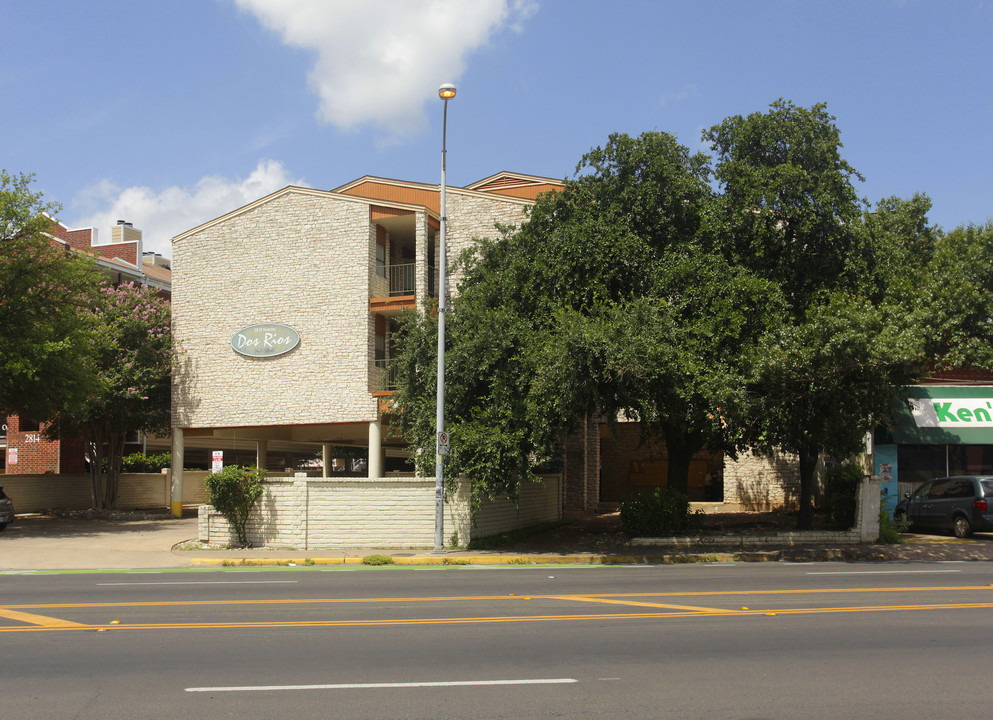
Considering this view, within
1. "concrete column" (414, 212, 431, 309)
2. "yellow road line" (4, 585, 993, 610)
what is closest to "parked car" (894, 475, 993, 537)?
"yellow road line" (4, 585, 993, 610)

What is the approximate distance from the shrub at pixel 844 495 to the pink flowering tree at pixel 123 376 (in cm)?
2264

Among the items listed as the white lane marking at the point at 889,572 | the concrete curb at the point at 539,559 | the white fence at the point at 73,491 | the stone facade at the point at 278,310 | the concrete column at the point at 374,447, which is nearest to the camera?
the white lane marking at the point at 889,572

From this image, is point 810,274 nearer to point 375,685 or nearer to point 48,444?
point 375,685

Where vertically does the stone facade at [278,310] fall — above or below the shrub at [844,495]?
above

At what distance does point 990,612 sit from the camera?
10562mm

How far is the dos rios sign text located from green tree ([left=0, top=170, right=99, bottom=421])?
81.2ft

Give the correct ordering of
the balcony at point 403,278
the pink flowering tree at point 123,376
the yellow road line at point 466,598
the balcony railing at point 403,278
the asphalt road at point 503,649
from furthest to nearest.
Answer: the pink flowering tree at point 123,376, the balcony railing at point 403,278, the balcony at point 403,278, the yellow road line at point 466,598, the asphalt road at point 503,649

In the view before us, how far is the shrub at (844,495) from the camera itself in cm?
2070

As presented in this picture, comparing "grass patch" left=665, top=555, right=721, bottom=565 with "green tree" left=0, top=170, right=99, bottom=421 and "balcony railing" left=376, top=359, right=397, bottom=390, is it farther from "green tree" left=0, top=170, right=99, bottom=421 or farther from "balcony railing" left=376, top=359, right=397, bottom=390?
"green tree" left=0, top=170, right=99, bottom=421

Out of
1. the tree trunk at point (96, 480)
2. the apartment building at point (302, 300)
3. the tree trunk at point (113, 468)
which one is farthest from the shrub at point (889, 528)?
the tree trunk at point (96, 480)

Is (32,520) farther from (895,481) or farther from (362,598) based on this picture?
(895,481)

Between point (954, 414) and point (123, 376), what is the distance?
2714 centimetres

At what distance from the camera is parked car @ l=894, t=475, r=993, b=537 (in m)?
20.0

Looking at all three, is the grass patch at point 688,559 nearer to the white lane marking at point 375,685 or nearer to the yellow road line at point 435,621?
the yellow road line at point 435,621
